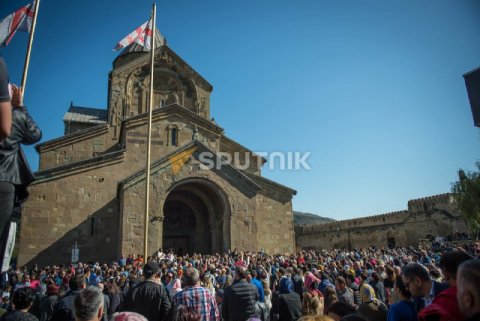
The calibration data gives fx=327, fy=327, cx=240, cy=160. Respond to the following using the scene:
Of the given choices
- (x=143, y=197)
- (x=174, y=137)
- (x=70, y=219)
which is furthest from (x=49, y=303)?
(x=174, y=137)

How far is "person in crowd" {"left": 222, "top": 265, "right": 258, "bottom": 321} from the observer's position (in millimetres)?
5449

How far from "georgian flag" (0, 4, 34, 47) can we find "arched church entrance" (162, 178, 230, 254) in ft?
40.7

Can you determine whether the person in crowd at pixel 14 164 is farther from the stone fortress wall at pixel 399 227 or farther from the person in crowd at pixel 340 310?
the stone fortress wall at pixel 399 227

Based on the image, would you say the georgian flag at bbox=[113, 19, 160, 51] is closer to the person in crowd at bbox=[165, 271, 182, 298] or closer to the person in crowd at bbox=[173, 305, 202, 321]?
the person in crowd at bbox=[165, 271, 182, 298]

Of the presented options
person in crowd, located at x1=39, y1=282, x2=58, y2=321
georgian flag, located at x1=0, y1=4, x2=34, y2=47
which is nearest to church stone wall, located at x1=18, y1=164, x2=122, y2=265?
georgian flag, located at x1=0, y1=4, x2=34, y2=47

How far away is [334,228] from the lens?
35.2 m

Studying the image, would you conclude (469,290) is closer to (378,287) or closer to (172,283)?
(378,287)

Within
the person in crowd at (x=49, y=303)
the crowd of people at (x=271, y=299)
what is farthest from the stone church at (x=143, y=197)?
the person in crowd at (x=49, y=303)

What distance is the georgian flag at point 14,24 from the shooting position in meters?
6.84

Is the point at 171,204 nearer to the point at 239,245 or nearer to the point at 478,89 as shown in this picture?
the point at 239,245

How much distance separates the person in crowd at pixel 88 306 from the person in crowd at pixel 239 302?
302 cm

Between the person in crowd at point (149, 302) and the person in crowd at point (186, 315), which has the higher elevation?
the person in crowd at point (186, 315)

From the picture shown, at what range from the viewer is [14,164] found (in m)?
2.36

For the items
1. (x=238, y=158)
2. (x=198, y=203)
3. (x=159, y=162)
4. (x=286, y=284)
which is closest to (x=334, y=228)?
(x=238, y=158)
